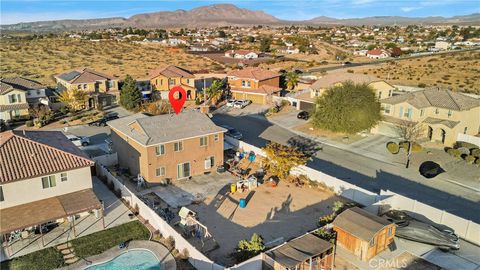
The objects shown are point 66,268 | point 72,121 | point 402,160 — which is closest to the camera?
point 66,268

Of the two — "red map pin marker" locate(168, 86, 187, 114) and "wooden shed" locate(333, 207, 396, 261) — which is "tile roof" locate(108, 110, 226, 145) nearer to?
"red map pin marker" locate(168, 86, 187, 114)

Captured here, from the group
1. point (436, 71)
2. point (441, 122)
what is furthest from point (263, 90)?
point (436, 71)

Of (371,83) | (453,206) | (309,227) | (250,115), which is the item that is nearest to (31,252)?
(309,227)

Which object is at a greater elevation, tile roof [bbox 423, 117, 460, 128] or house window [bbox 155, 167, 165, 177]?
tile roof [bbox 423, 117, 460, 128]

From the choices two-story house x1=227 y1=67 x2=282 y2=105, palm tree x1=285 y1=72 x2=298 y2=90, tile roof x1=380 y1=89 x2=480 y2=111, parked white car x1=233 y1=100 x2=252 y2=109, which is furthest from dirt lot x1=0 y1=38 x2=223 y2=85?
tile roof x1=380 y1=89 x2=480 y2=111

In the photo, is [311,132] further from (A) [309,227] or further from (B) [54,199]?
(B) [54,199]

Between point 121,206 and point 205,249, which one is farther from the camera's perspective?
→ point 121,206

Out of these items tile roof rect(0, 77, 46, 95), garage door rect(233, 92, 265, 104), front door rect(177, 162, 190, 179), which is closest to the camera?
front door rect(177, 162, 190, 179)

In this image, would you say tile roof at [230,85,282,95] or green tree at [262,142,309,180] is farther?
tile roof at [230,85,282,95]
